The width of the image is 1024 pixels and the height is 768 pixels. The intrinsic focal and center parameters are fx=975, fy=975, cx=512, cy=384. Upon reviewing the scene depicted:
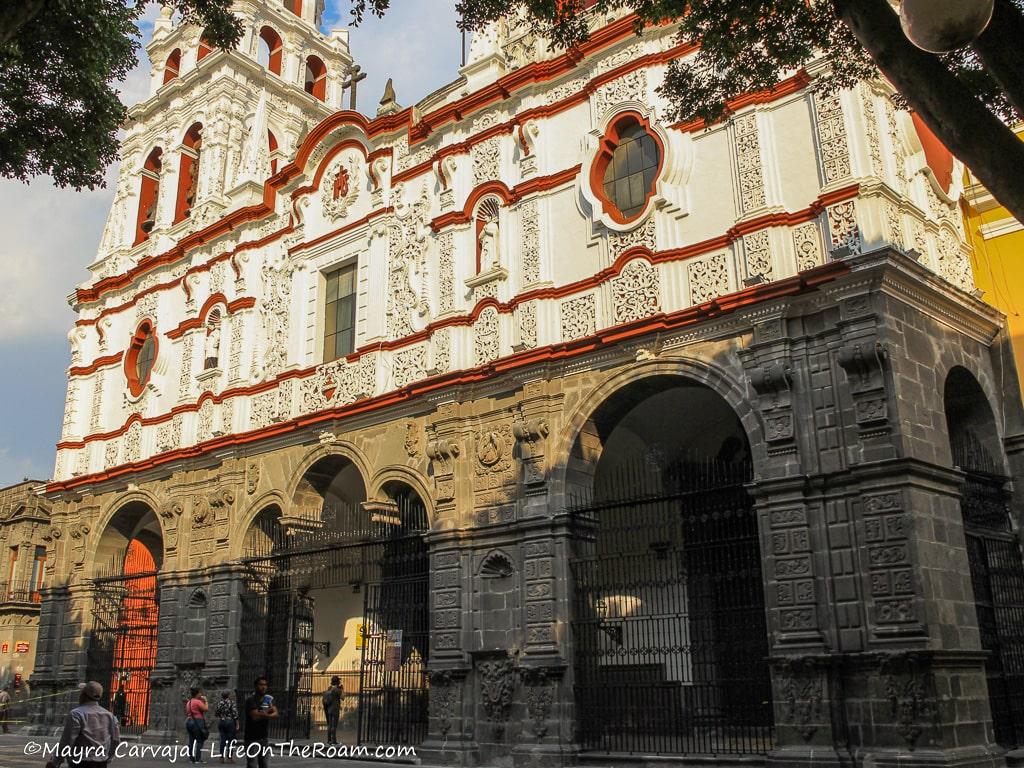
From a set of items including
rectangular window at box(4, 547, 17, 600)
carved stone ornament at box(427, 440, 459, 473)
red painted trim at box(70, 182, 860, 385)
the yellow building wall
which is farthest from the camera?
rectangular window at box(4, 547, 17, 600)

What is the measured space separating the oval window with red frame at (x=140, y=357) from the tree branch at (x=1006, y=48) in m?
20.8

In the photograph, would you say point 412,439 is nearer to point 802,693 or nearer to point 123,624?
point 802,693

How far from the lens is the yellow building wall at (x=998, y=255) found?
14.3 metres

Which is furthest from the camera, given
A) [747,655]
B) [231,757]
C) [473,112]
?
[473,112]

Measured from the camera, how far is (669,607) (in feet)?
43.3

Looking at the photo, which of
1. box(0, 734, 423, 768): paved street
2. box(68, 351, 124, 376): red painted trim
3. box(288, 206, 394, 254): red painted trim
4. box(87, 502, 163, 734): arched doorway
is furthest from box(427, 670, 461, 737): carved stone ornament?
box(68, 351, 124, 376): red painted trim

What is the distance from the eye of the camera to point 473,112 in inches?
696

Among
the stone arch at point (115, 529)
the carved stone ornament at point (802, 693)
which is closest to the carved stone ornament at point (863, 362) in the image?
the carved stone ornament at point (802, 693)

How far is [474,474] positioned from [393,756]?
14.9ft

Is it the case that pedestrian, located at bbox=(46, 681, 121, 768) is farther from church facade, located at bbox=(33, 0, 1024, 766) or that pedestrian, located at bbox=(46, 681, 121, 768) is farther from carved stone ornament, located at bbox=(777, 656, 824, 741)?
carved stone ornament, located at bbox=(777, 656, 824, 741)

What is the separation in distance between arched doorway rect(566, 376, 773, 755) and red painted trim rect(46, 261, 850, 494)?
0.82m

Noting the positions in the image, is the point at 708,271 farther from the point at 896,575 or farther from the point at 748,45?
the point at 896,575

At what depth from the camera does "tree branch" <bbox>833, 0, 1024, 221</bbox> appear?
5969 mm

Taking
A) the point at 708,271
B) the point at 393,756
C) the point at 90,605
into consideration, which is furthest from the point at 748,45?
the point at 90,605
